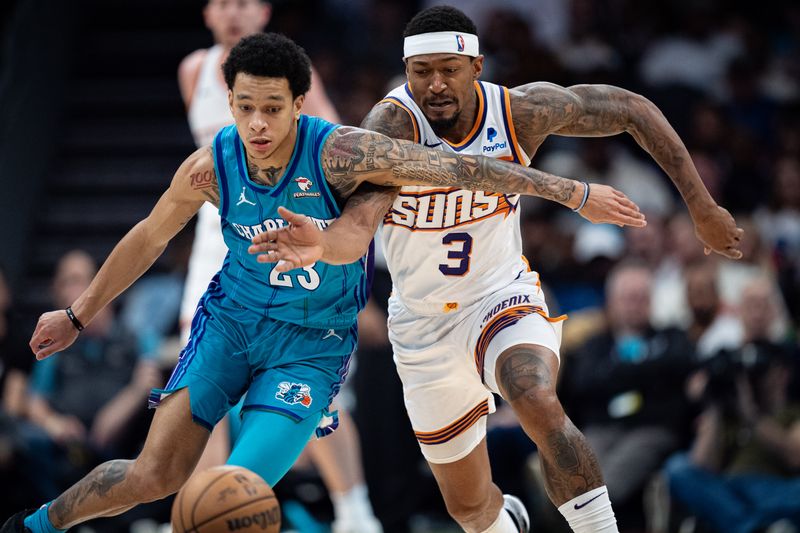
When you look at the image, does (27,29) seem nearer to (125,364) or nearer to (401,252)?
(125,364)

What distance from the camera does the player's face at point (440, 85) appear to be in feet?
17.7

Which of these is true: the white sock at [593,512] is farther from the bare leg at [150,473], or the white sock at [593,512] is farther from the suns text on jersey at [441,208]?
the bare leg at [150,473]

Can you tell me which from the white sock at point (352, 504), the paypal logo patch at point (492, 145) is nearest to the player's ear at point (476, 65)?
the paypal logo patch at point (492, 145)

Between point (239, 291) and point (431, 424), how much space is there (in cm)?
113

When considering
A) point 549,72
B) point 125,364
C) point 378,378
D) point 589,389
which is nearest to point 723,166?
point 549,72

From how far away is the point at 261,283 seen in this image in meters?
5.27

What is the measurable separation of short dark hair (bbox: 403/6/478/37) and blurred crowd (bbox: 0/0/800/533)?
3624 millimetres

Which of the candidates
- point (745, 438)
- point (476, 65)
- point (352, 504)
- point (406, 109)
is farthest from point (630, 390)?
point (406, 109)

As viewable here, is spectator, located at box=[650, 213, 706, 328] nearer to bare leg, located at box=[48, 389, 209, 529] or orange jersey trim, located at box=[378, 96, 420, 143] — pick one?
orange jersey trim, located at box=[378, 96, 420, 143]

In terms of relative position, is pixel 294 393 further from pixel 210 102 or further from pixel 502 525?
pixel 210 102

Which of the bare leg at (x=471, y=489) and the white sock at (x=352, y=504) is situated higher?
the bare leg at (x=471, y=489)

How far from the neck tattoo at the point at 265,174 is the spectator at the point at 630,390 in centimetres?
416

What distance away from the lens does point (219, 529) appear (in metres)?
4.49

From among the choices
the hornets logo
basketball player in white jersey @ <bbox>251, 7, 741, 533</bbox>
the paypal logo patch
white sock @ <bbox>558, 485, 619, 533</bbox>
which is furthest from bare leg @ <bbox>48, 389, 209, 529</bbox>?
the paypal logo patch
